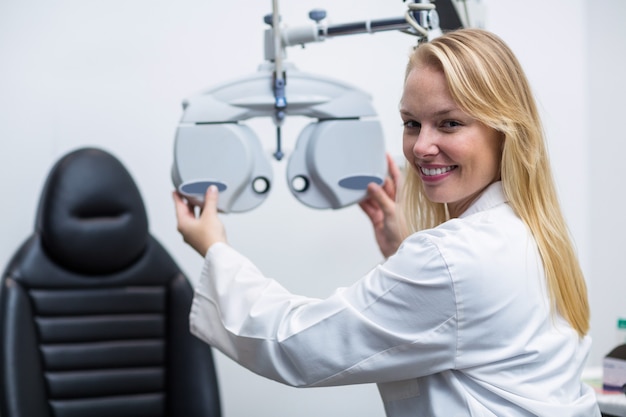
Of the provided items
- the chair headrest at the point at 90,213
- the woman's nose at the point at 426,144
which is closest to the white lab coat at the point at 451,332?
the woman's nose at the point at 426,144

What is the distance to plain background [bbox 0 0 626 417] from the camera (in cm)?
208

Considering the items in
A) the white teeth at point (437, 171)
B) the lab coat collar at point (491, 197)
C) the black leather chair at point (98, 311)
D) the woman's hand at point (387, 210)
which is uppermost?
the white teeth at point (437, 171)

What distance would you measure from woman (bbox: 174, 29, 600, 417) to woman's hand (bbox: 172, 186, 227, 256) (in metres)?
0.20

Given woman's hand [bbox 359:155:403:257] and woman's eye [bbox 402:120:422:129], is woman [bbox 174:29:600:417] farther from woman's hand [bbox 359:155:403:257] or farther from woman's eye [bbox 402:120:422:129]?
woman's hand [bbox 359:155:403:257]

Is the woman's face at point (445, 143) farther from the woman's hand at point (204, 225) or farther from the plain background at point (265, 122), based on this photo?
the plain background at point (265, 122)

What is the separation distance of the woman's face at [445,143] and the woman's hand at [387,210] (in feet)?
1.32

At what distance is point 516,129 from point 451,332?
312mm

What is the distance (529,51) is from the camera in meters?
2.55

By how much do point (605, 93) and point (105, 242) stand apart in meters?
1.70

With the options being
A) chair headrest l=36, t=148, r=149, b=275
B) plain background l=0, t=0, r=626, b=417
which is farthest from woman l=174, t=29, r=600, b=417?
plain background l=0, t=0, r=626, b=417

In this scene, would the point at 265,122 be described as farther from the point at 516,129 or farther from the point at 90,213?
the point at 516,129

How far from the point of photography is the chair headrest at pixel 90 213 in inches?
73.4

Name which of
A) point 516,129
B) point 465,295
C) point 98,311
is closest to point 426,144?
point 516,129

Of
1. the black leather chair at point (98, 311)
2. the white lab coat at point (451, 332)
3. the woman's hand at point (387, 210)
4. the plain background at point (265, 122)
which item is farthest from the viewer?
the plain background at point (265, 122)
